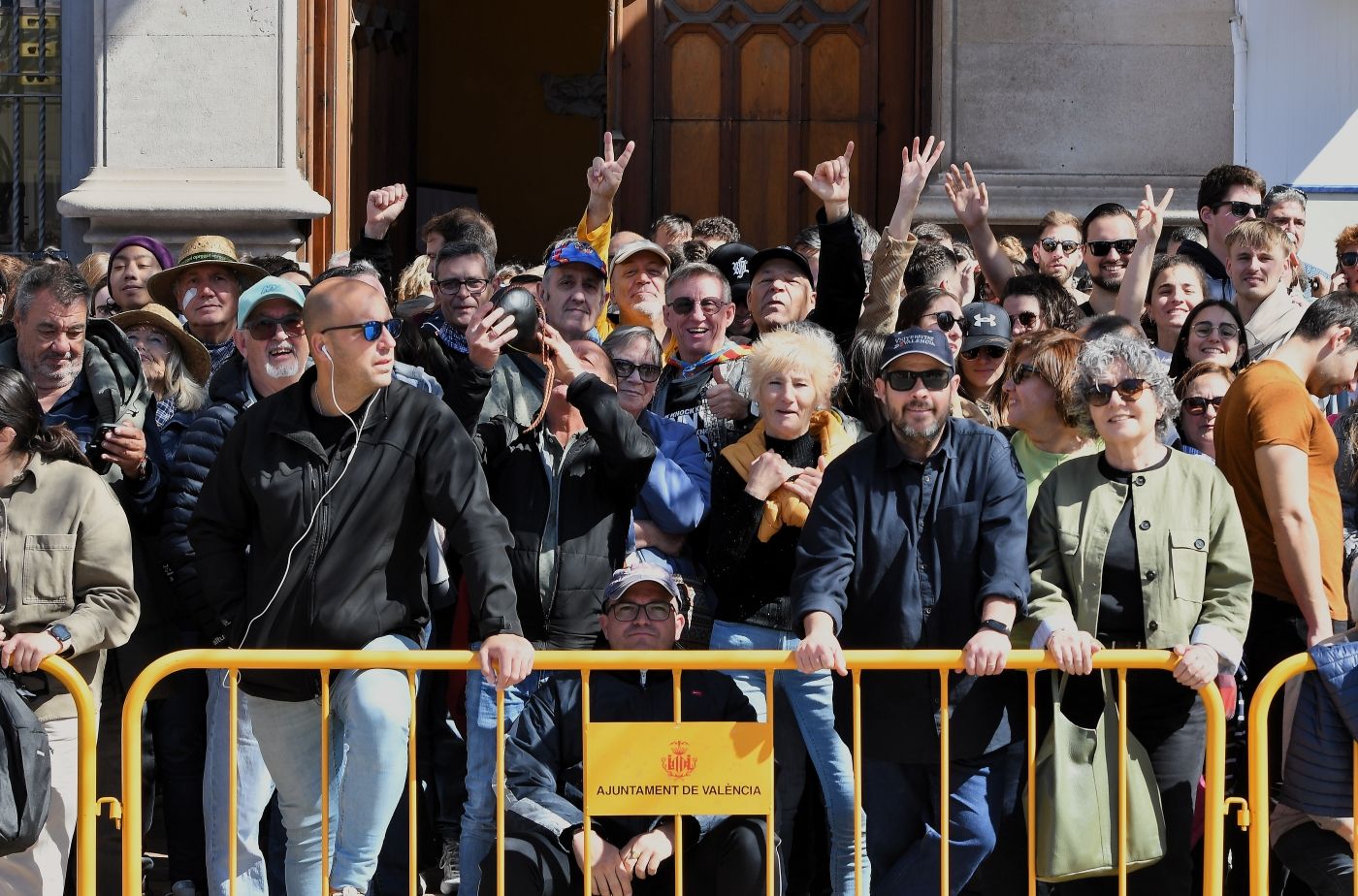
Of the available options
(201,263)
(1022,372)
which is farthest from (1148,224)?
(201,263)

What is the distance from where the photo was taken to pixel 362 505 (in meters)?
5.23

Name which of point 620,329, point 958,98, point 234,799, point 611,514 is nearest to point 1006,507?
point 611,514

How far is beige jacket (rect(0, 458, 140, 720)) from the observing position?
564 centimetres

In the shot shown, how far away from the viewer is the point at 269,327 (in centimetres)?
617

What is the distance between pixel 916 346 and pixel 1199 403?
1471 millimetres

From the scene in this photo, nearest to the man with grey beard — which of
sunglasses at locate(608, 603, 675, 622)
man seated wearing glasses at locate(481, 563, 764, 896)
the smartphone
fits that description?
the smartphone

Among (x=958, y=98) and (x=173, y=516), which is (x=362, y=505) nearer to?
(x=173, y=516)

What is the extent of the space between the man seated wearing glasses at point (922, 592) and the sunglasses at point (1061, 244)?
3.10 metres

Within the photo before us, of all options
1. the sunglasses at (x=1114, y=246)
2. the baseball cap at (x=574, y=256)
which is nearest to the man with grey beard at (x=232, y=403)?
the baseball cap at (x=574, y=256)

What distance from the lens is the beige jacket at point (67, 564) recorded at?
5.64 m

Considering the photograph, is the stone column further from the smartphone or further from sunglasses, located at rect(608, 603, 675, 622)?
sunglasses, located at rect(608, 603, 675, 622)

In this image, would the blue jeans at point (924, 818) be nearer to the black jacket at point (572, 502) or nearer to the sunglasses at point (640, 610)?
the sunglasses at point (640, 610)

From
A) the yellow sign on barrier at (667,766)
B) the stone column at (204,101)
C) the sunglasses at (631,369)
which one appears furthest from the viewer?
the stone column at (204,101)

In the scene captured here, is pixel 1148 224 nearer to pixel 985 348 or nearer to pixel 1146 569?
pixel 985 348
